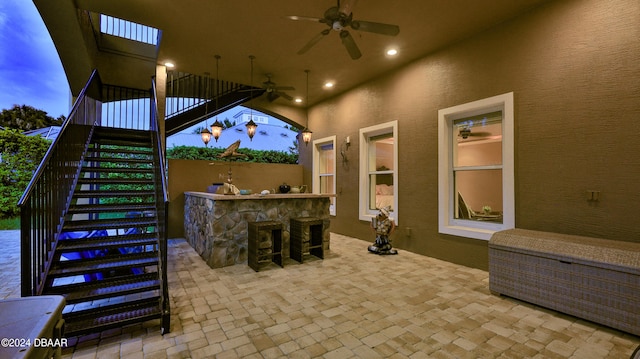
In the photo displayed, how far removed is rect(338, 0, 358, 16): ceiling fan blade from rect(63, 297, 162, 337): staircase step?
325 cm

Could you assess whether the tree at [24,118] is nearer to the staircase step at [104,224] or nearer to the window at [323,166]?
the staircase step at [104,224]

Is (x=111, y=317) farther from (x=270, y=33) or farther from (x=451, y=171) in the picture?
(x=451, y=171)

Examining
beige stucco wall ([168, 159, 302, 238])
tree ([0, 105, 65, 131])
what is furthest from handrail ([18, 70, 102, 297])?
tree ([0, 105, 65, 131])

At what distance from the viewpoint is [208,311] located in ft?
8.66

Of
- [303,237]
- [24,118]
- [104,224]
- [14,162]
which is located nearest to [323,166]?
[303,237]

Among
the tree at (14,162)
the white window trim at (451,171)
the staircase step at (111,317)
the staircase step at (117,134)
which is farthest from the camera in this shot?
the tree at (14,162)

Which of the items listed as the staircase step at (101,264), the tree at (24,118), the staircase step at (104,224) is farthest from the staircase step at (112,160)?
the tree at (24,118)

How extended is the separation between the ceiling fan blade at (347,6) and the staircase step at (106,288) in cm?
321

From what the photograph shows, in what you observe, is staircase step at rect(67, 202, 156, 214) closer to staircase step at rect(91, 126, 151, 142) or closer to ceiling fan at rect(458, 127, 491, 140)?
staircase step at rect(91, 126, 151, 142)

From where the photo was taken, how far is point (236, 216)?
4070mm

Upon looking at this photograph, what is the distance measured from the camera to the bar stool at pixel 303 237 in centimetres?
422

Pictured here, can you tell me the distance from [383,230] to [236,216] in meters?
2.40

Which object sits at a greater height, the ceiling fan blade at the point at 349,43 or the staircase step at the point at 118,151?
the ceiling fan blade at the point at 349,43

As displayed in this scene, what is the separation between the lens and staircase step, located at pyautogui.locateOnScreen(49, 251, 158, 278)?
2490 millimetres
